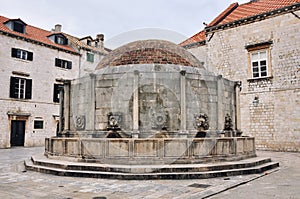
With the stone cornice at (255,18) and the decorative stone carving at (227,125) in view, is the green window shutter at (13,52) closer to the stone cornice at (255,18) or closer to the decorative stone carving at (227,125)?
the stone cornice at (255,18)

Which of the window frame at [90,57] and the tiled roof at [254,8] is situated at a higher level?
the tiled roof at [254,8]

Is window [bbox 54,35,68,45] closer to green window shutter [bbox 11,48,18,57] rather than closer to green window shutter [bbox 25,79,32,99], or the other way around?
green window shutter [bbox 11,48,18,57]

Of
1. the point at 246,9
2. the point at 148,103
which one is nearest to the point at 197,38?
the point at 246,9

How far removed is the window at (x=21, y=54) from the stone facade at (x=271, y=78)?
20.8 meters

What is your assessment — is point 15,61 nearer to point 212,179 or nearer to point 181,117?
point 181,117

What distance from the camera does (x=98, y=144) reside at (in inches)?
428

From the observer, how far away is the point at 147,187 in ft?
27.0

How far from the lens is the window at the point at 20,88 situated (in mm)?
27797

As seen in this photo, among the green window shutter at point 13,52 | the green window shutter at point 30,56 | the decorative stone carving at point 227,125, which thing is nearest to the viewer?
the decorative stone carving at point 227,125

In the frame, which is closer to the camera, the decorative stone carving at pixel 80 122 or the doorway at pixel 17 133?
the decorative stone carving at pixel 80 122

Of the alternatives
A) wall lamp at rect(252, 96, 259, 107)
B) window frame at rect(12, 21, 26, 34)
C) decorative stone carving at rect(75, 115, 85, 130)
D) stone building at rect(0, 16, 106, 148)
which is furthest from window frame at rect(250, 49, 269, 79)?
window frame at rect(12, 21, 26, 34)

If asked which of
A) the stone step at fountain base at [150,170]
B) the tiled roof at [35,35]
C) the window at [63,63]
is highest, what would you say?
the tiled roof at [35,35]

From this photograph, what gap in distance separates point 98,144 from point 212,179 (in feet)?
14.9

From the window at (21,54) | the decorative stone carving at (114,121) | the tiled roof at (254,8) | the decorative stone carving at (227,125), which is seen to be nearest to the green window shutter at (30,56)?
the window at (21,54)
